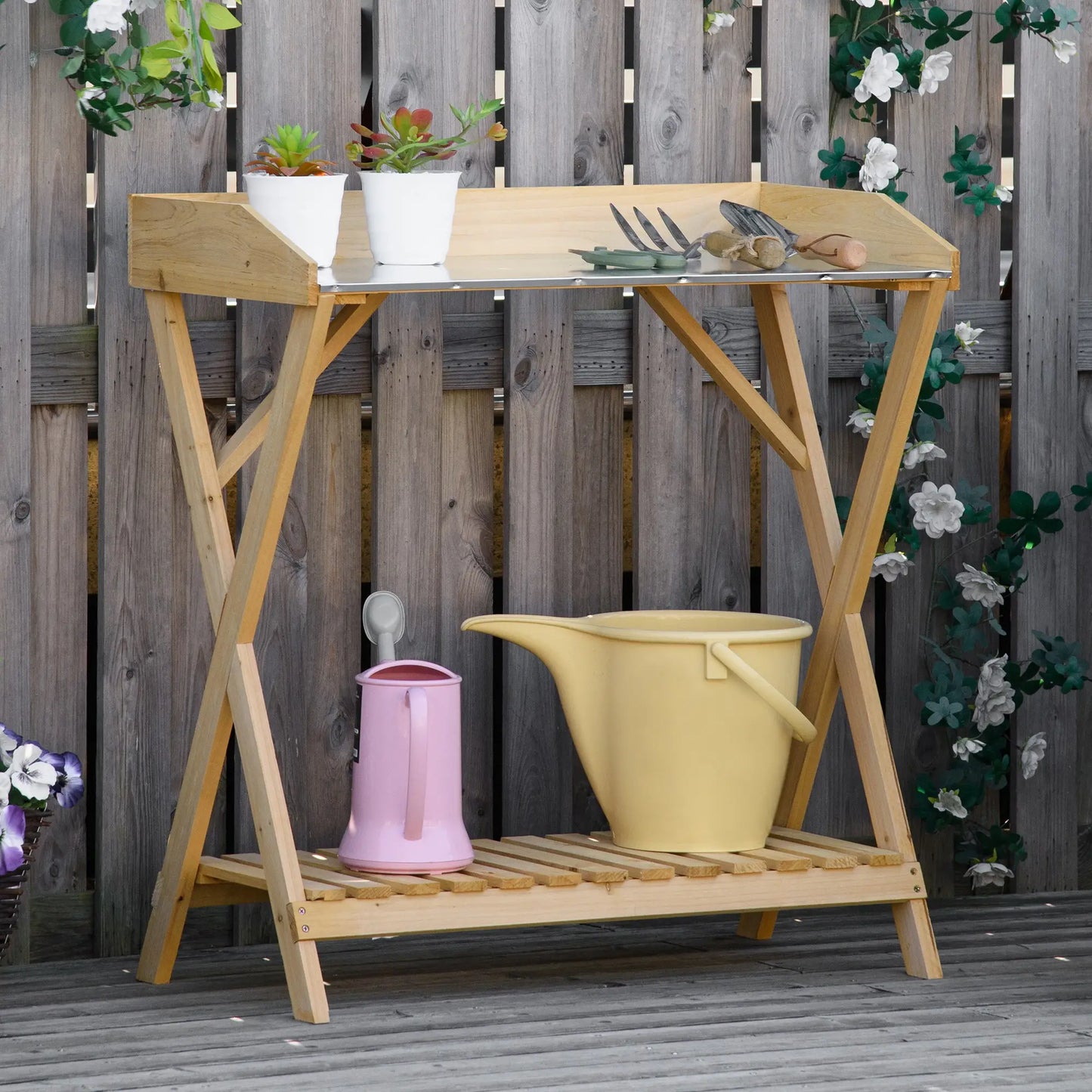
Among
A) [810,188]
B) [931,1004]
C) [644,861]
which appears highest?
[810,188]

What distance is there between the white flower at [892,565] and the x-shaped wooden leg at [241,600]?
1079 mm

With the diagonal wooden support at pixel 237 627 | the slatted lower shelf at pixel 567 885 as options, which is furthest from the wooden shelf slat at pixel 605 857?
the diagonal wooden support at pixel 237 627

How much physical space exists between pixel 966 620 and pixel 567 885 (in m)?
1.09

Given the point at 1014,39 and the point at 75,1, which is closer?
the point at 75,1

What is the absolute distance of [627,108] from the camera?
4.11 meters

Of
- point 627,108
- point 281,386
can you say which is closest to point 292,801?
point 281,386

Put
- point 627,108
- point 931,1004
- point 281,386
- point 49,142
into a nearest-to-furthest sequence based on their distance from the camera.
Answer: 1. point 281,386
2. point 931,1004
3. point 49,142
4. point 627,108

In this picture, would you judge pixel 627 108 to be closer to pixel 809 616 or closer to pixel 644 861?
pixel 809 616

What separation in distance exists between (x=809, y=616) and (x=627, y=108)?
1244 mm

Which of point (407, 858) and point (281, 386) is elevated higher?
point (281, 386)

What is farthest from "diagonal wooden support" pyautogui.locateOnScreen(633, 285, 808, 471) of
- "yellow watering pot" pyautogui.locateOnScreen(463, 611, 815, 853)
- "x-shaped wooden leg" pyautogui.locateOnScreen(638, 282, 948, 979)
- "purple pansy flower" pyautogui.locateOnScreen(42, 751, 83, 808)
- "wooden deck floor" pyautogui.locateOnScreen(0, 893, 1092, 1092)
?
"purple pansy flower" pyautogui.locateOnScreen(42, 751, 83, 808)

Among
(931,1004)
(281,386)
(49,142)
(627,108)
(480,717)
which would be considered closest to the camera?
(281,386)

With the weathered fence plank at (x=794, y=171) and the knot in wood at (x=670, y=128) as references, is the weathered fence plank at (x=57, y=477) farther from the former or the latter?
the weathered fence plank at (x=794, y=171)

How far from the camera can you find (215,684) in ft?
9.53
